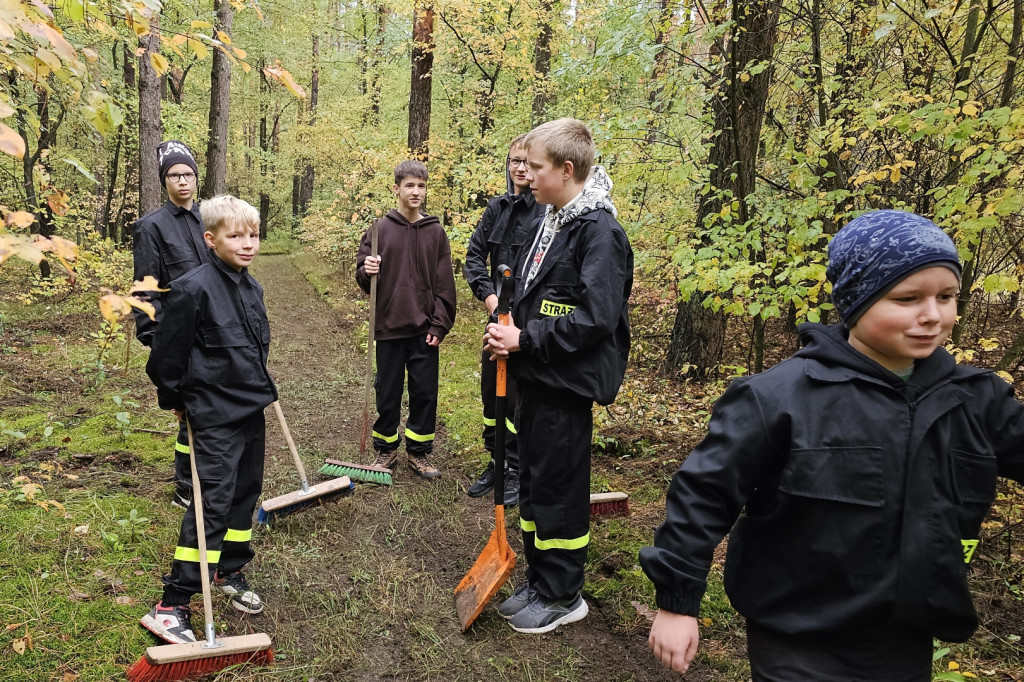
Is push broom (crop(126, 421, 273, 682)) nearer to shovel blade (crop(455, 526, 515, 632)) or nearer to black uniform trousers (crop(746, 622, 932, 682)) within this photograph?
shovel blade (crop(455, 526, 515, 632))

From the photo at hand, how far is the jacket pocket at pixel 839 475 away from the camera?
1.58 meters

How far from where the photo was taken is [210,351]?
3139 millimetres

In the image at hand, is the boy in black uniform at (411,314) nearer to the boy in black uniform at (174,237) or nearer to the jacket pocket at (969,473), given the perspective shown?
the boy in black uniform at (174,237)

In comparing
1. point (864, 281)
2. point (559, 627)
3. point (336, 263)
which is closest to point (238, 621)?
point (559, 627)

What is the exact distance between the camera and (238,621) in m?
3.20

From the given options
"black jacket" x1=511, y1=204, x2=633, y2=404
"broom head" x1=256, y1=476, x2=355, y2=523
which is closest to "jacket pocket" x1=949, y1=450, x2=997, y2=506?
"black jacket" x1=511, y1=204, x2=633, y2=404

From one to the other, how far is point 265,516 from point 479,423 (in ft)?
8.55

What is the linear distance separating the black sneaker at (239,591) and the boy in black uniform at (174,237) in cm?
109

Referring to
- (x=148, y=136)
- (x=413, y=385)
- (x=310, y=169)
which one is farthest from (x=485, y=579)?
(x=310, y=169)

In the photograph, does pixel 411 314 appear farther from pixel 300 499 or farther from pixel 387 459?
pixel 300 499

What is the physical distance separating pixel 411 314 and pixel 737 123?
2.98 meters

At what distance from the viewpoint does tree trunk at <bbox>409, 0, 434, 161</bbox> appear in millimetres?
10625

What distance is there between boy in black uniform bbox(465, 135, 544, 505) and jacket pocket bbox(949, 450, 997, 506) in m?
3.03

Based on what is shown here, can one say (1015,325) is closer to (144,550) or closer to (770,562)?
(770,562)
